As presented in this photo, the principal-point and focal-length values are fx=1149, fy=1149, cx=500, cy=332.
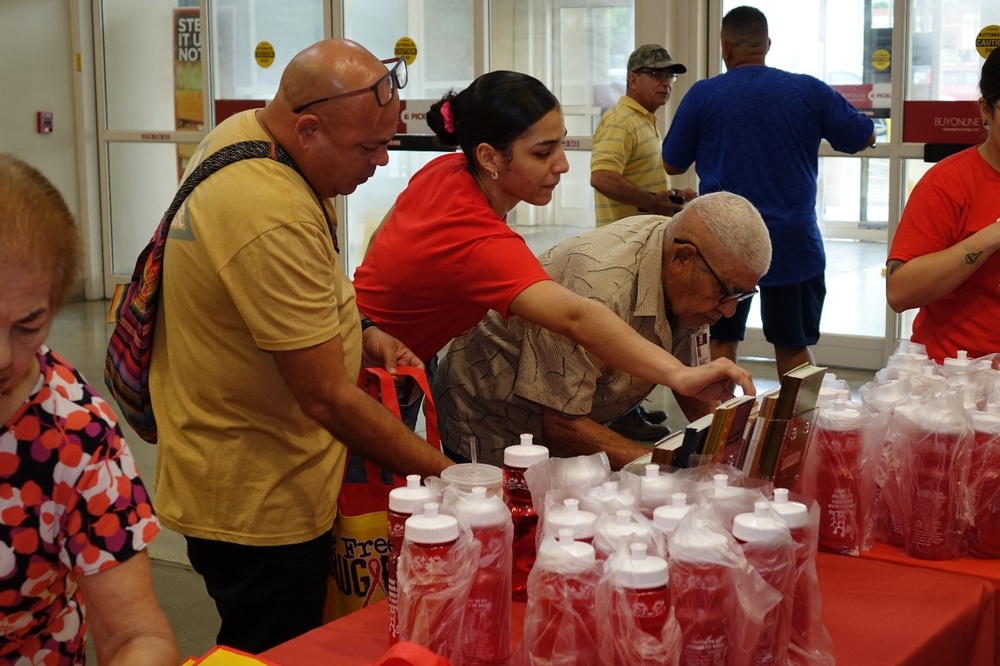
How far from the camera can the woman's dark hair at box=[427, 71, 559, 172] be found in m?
2.41

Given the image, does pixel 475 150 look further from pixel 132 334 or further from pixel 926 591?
pixel 926 591

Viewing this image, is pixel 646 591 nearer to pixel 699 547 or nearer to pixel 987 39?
pixel 699 547

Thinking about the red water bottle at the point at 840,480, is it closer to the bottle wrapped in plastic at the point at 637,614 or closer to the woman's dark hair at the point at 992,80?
the bottle wrapped in plastic at the point at 637,614

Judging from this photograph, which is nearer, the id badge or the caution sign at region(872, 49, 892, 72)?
the id badge

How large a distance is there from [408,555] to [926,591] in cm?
95

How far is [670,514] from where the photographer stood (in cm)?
152

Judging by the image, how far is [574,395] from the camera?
2.34m

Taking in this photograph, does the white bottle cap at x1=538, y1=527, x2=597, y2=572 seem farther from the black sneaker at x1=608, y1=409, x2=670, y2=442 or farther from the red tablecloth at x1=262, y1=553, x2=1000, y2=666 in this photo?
the black sneaker at x1=608, y1=409, x2=670, y2=442

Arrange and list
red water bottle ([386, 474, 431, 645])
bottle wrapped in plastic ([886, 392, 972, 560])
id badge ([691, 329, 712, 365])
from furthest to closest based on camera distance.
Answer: id badge ([691, 329, 712, 365])
bottle wrapped in plastic ([886, 392, 972, 560])
red water bottle ([386, 474, 431, 645])

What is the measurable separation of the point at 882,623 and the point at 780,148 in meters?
3.55

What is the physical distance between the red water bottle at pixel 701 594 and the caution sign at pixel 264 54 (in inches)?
305

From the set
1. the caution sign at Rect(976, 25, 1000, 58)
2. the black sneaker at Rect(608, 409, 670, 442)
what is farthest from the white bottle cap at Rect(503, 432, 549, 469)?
the caution sign at Rect(976, 25, 1000, 58)

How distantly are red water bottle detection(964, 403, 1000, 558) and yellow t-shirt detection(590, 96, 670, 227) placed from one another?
3.44 metres

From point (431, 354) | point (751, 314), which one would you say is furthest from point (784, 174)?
point (431, 354)
